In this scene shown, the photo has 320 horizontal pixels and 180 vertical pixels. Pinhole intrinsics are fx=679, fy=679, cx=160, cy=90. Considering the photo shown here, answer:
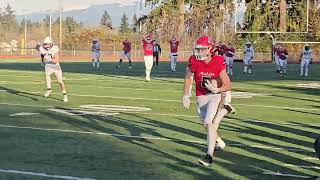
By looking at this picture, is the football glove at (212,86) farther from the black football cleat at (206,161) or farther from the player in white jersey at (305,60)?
the player in white jersey at (305,60)

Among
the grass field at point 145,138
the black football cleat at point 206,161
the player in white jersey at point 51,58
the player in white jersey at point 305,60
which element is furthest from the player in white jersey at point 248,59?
the black football cleat at point 206,161

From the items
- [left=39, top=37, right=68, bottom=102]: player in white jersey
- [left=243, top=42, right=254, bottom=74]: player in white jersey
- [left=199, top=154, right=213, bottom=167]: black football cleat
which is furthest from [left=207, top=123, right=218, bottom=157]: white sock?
[left=243, top=42, right=254, bottom=74]: player in white jersey

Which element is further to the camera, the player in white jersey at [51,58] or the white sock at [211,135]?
the player in white jersey at [51,58]

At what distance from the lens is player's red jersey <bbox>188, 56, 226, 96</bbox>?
31.7ft

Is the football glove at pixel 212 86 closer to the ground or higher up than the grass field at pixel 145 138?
higher up

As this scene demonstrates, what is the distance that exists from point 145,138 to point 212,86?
8.50ft

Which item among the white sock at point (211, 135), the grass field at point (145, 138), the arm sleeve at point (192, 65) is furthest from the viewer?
the arm sleeve at point (192, 65)

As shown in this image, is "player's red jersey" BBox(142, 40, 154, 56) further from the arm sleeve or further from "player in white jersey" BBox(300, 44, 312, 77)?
the arm sleeve

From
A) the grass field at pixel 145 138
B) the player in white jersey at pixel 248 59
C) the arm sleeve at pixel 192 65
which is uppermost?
the arm sleeve at pixel 192 65

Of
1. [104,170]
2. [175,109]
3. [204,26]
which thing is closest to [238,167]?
[104,170]

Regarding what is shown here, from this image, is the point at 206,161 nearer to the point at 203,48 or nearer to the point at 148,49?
the point at 203,48

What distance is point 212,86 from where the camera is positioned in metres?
9.62

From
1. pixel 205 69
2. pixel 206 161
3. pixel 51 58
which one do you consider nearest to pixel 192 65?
pixel 205 69

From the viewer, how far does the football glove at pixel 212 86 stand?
9.60 m
